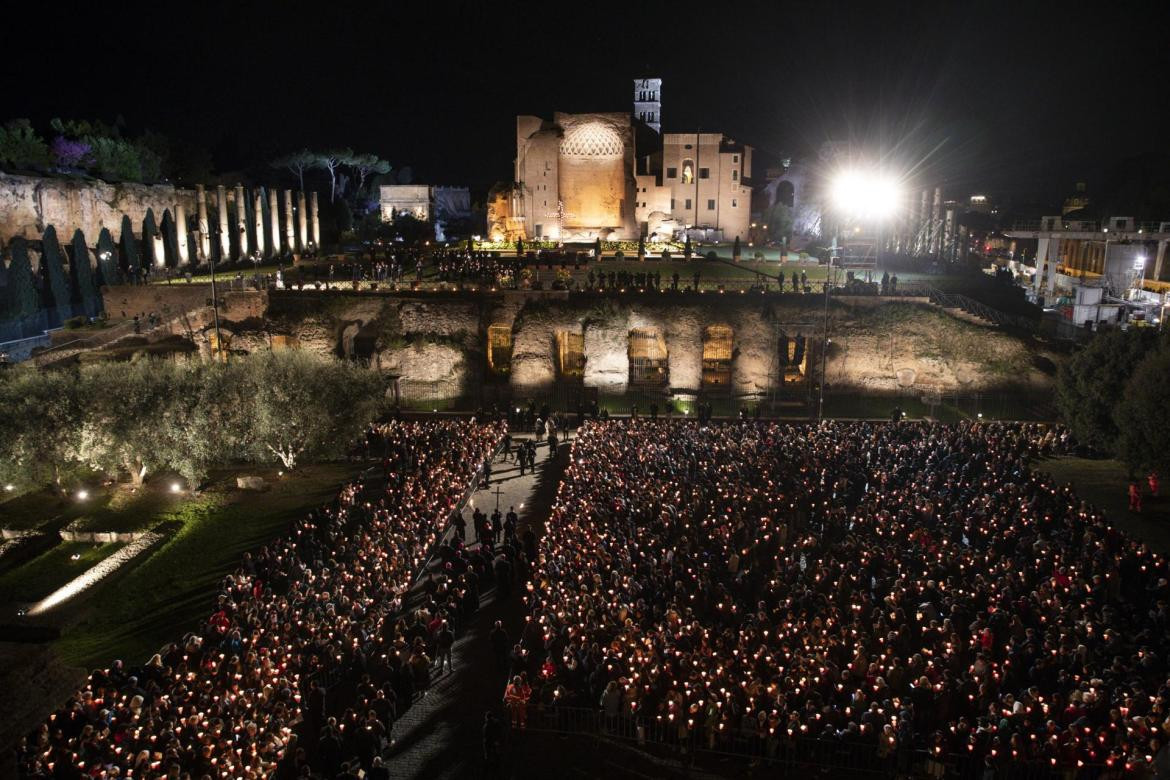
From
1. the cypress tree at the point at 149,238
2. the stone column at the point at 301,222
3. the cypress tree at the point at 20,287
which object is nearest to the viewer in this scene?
the cypress tree at the point at 20,287

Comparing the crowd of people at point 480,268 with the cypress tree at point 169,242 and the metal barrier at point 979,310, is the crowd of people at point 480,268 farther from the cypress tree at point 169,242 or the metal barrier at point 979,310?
the metal barrier at point 979,310

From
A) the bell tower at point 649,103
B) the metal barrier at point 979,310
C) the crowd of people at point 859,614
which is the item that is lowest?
the crowd of people at point 859,614

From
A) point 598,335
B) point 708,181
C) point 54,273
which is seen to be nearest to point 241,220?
point 54,273

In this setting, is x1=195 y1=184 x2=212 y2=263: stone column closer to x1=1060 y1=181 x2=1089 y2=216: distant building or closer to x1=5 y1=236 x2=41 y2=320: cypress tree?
x1=5 y1=236 x2=41 y2=320: cypress tree

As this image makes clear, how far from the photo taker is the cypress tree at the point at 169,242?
175ft

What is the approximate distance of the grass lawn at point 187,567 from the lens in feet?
57.9

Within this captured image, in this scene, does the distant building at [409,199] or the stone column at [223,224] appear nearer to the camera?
the stone column at [223,224]

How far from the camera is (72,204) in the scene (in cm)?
4759

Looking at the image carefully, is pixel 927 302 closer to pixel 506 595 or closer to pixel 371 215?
pixel 506 595

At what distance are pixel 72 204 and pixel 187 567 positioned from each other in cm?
3642

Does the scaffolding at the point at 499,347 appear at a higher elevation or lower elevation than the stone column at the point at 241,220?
lower

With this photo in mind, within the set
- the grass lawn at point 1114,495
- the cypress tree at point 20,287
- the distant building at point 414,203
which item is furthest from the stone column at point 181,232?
the grass lawn at point 1114,495

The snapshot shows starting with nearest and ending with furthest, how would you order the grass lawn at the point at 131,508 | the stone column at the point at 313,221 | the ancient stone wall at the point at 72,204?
the grass lawn at the point at 131,508, the ancient stone wall at the point at 72,204, the stone column at the point at 313,221

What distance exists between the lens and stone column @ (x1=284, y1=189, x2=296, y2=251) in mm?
68125
